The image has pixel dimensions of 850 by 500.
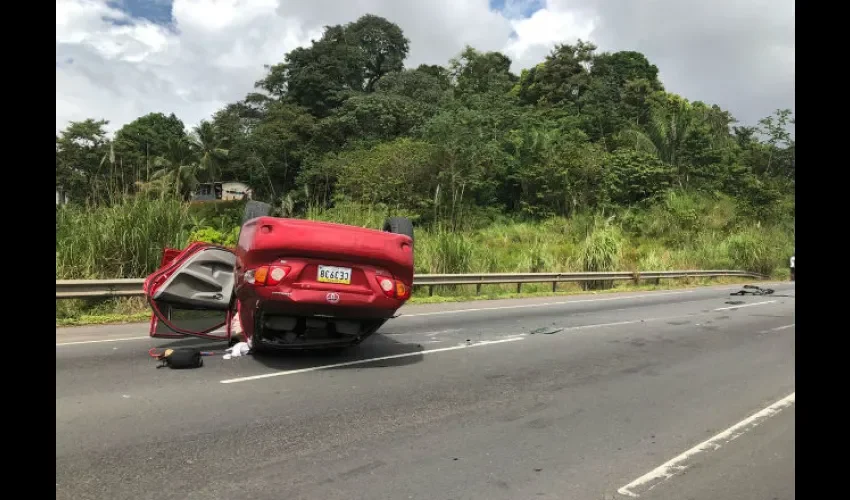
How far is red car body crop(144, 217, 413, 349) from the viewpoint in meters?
6.05

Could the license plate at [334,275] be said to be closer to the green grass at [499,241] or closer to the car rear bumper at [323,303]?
the car rear bumper at [323,303]

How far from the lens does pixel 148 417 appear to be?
4.76 metres

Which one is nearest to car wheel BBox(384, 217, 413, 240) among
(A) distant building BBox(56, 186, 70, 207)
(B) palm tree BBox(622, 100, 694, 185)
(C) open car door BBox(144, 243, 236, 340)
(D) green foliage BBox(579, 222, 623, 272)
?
(C) open car door BBox(144, 243, 236, 340)

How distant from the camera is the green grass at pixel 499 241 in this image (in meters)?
11.2

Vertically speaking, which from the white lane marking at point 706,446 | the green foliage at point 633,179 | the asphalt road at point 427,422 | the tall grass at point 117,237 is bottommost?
the white lane marking at point 706,446

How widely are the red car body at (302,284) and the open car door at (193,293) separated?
0.01m

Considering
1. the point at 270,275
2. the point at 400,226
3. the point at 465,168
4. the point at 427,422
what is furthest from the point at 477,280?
the point at 465,168

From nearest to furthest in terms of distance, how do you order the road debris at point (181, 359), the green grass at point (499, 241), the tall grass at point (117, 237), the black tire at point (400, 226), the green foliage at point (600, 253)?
the road debris at point (181, 359)
the black tire at point (400, 226)
the tall grass at point (117, 237)
the green grass at point (499, 241)
the green foliage at point (600, 253)

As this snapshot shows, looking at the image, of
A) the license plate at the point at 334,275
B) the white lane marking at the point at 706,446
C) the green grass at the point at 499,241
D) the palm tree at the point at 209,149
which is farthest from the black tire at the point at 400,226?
the palm tree at the point at 209,149

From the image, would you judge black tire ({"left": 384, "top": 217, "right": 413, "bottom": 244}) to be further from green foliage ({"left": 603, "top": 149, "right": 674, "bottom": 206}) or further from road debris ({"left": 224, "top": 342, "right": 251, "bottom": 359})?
green foliage ({"left": 603, "top": 149, "right": 674, "bottom": 206})

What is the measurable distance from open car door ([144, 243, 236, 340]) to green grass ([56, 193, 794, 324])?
321 centimetres

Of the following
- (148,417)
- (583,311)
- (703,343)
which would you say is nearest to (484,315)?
(583,311)
